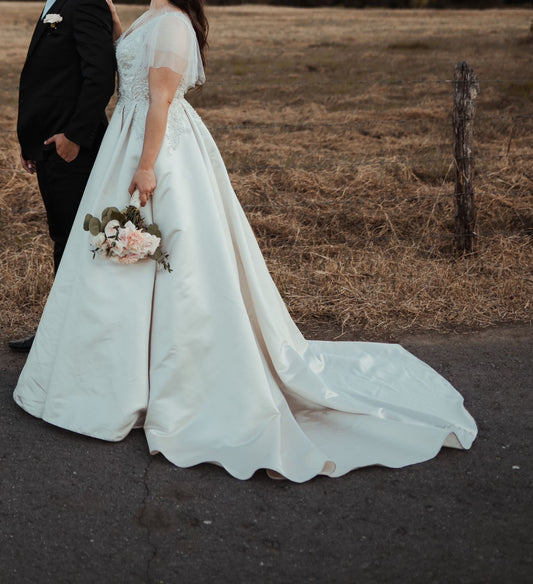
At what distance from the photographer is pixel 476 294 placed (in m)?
4.91

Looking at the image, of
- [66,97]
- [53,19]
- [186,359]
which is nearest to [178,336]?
[186,359]

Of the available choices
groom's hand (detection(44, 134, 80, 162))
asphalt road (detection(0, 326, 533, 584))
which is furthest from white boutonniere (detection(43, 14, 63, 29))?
asphalt road (detection(0, 326, 533, 584))

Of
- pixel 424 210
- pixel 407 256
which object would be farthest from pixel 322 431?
pixel 424 210

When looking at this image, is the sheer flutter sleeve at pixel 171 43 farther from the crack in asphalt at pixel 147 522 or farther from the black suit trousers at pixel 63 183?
the crack in asphalt at pixel 147 522

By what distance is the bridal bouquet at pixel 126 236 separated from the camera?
10.2 feet

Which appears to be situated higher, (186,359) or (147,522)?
(186,359)

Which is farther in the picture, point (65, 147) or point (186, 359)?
point (65, 147)

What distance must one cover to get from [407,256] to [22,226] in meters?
3.21

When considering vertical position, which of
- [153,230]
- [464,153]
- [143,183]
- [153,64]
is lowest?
[464,153]

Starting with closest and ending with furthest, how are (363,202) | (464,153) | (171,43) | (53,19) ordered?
(171,43)
(53,19)
(464,153)
(363,202)

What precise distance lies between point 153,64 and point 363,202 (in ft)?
12.4

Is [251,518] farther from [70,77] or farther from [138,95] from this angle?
[70,77]

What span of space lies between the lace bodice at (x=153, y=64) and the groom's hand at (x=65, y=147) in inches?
13.6

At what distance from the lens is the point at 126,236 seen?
3.11 metres
